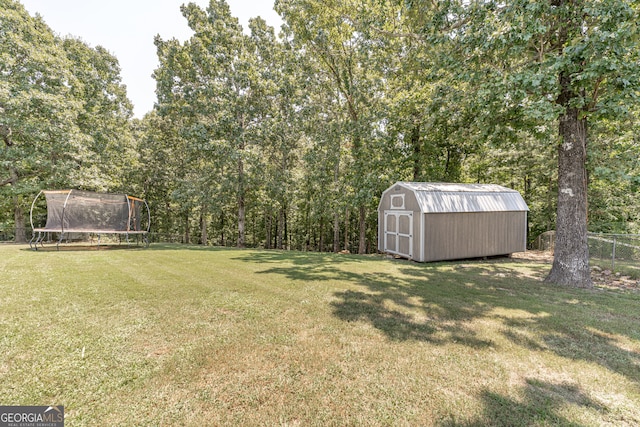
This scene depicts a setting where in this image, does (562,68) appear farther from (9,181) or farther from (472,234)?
(9,181)

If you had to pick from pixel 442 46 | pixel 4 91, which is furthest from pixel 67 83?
pixel 442 46

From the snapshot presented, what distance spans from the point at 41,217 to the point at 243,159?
15.6 metres

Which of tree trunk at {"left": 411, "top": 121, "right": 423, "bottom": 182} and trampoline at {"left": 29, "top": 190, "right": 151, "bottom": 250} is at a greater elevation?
tree trunk at {"left": 411, "top": 121, "right": 423, "bottom": 182}

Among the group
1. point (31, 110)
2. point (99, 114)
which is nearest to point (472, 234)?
point (31, 110)

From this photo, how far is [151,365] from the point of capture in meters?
2.73

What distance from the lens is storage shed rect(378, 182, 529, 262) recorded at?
978 centimetres

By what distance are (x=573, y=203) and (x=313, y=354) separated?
7.43 meters

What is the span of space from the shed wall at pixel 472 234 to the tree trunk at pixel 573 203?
3613 mm

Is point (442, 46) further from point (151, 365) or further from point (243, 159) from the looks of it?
point (243, 159)

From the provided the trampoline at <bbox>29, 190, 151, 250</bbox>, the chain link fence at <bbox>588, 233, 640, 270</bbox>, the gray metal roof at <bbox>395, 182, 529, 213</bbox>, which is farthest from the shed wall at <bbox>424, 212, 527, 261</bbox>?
the trampoline at <bbox>29, 190, 151, 250</bbox>

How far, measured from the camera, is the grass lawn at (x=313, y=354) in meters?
2.20

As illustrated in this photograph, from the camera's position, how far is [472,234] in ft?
34.1

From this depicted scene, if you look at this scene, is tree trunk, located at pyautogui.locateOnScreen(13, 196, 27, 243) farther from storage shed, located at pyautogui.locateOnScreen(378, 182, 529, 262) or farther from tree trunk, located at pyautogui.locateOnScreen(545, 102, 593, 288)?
tree trunk, located at pyautogui.locateOnScreen(545, 102, 593, 288)

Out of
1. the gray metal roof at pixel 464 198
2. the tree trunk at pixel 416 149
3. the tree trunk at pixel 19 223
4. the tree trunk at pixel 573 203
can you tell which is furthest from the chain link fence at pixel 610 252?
the tree trunk at pixel 19 223
